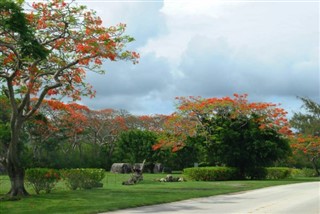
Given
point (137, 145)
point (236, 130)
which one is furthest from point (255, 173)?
point (137, 145)

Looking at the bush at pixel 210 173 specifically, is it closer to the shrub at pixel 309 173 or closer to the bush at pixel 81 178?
the bush at pixel 81 178

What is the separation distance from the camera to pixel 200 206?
17.7 m

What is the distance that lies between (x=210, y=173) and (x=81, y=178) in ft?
49.3

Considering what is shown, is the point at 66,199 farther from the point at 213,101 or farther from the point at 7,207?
the point at 213,101

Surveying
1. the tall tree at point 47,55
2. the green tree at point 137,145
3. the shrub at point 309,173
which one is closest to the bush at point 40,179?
the tall tree at point 47,55

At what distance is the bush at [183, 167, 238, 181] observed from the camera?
38.3 meters

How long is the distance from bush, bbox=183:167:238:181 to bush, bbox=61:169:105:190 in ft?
43.6

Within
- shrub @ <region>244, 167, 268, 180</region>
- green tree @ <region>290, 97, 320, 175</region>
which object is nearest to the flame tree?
shrub @ <region>244, 167, 268, 180</region>

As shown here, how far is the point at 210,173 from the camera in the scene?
38.3 meters

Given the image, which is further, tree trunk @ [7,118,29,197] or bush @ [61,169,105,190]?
bush @ [61,169,105,190]

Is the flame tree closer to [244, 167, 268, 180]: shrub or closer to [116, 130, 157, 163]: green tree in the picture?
[244, 167, 268, 180]: shrub

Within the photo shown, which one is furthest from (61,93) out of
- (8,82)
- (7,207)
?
(7,207)

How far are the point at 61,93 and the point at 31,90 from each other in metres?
2.30

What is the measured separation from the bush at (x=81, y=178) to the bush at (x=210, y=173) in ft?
43.6
